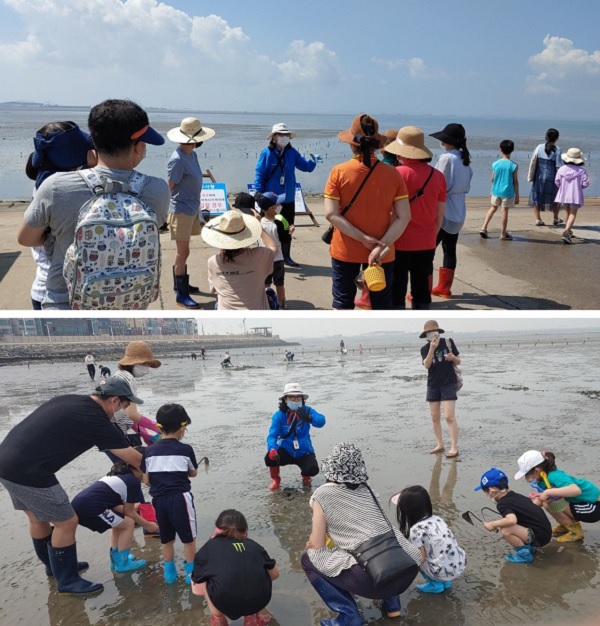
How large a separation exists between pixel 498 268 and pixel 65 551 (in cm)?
553

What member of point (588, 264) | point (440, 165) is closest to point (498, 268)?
point (588, 264)

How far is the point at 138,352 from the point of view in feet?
12.6

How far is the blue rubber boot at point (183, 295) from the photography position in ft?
19.7

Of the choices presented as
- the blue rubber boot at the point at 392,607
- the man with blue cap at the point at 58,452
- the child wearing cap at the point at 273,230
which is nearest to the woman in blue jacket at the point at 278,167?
the child wearing cap at the point at 273,230

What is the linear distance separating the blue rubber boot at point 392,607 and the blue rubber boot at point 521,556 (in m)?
0.80

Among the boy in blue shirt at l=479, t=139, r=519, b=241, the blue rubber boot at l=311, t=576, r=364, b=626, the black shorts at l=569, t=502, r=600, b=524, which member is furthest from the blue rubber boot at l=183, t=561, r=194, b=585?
the boy in blue shirt at l=479, t=139, r=519, b=241

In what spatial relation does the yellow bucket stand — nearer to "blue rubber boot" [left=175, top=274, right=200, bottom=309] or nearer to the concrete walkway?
the concrete walkway

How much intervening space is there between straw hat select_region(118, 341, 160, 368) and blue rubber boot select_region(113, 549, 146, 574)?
1.06 meters

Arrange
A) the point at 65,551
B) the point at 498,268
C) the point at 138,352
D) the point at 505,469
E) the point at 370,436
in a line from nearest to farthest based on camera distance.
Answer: the point at 65,551 < the point at 138,352 < the point at 505,469 < the point at 370,436 < the point at 498,268

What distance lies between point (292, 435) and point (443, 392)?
1.27 meters

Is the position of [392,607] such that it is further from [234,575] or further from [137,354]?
[137,354]

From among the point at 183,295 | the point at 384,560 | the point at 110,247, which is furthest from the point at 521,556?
the point at 183,295

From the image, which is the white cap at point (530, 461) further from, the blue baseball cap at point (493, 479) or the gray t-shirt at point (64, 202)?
the gray t-shirt at point (64, 202)

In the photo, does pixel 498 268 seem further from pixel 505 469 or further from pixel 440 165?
pixel 505 469
